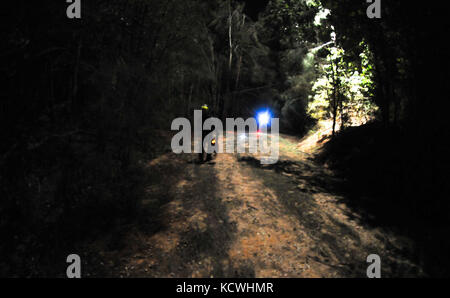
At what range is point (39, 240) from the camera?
4.41 metres

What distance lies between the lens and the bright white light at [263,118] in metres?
28.5

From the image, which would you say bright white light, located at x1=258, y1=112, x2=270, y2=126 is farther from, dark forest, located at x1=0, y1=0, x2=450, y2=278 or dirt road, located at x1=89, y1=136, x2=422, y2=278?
dirt road, located at x1=89, y1=136, x2=422, y2=278

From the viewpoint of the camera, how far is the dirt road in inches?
153

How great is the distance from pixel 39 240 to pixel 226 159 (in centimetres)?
702

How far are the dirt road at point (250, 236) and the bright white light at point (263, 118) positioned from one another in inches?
844

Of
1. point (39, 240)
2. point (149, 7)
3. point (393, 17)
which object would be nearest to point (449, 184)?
point (393, 17)

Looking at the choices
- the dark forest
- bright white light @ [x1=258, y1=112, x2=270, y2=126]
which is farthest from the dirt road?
bright white light @ [x1=258, y1=112, x2=270, y2=126]

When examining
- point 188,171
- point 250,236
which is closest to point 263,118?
point 188,171

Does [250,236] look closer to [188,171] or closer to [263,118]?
[188,171]

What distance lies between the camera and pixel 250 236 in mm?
4699

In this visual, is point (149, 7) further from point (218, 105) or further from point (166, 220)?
point (218, 105)

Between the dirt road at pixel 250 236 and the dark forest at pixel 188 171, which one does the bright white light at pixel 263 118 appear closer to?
the dark forest at pixel 188 171

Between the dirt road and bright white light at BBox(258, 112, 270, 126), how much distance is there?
2143 centimetres

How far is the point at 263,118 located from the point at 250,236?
25468 millimetres
